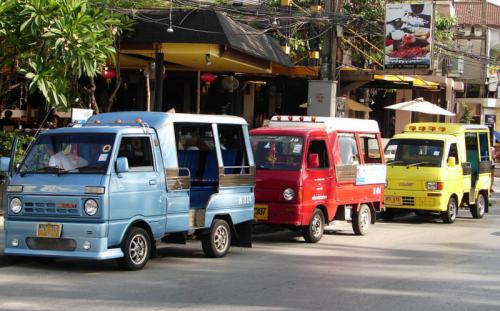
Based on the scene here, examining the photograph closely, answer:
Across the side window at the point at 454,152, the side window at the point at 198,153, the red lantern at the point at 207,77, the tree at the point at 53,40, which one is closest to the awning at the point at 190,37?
the tree at the point at 53,40

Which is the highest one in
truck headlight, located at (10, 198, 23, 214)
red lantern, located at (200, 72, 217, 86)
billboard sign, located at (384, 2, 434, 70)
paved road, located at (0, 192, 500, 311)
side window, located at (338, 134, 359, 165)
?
billboard sign, located at (384, 2, 434, 70)

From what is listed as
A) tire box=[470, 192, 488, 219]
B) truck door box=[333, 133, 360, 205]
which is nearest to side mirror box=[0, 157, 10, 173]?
truck door box=[333, 133, 360, 205]

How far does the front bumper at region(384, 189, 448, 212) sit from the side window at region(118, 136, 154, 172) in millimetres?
9897

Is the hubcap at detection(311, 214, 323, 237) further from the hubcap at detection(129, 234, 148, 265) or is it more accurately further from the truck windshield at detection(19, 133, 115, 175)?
the truck windshield at detection(19, 133, 115, 175)

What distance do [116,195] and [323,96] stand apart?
41.0 ft

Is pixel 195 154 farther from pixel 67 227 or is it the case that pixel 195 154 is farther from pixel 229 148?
pixel 67 227

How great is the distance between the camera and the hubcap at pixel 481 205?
2122 centimetres

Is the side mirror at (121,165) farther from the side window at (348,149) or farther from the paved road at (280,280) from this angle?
the side window at (348,149)

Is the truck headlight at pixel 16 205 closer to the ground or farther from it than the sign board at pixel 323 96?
closer to the ground

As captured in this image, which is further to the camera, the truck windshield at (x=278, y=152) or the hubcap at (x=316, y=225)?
the hubcap at (x=316, y=225)

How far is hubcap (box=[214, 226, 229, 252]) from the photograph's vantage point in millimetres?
12236

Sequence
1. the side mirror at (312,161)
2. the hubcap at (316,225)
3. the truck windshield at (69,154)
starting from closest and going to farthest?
the truck windshield at (69,154) < the side mirror at (312,161) < the hubcap at (316,225)

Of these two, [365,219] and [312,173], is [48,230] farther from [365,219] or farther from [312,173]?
[365,219]

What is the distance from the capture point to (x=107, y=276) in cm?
1020
